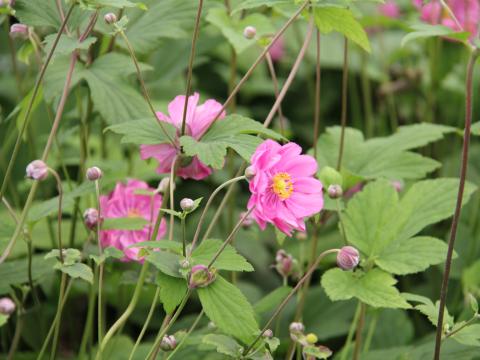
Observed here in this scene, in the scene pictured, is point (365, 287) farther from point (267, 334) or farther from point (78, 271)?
point (78, 271)

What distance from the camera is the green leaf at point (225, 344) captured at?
3.65ft

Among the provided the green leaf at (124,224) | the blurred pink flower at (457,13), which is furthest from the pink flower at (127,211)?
the blurred pink flower at (457,13)

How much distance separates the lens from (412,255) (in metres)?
1.30

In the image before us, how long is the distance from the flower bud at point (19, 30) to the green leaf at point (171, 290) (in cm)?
50

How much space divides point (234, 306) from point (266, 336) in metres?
0.10

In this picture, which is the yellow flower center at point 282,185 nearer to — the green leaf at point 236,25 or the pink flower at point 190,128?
the pink flower at point 190,128

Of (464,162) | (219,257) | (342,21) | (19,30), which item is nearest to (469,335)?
(464,162)

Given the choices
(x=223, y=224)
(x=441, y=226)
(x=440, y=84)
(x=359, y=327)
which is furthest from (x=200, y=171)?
(x=440, y=84)

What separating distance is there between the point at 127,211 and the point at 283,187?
0.49 m

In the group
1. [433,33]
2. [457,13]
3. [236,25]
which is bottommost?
[457,13]

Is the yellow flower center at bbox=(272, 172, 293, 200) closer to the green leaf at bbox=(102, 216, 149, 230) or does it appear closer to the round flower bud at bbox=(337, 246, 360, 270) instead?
the round flower bud at bbox=(337, 246, 360, 270)

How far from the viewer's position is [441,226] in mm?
2113

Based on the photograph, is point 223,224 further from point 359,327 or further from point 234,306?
point 234,306

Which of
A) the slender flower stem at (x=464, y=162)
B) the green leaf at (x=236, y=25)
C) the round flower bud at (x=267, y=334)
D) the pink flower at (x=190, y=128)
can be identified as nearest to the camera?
the slender flower stem at (x=464, y=162)
